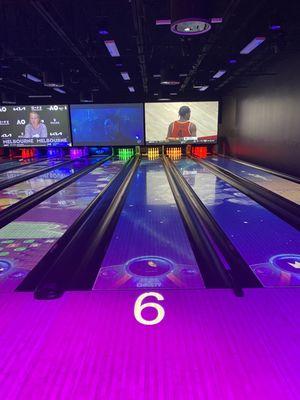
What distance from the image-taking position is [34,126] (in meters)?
11.8

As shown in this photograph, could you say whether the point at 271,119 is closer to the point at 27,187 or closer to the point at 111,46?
the point at 111,46

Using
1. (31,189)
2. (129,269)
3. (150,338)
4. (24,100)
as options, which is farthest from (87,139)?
(150,338)

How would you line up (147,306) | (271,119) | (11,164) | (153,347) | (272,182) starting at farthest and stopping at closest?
1. (11,164)
2. (271,119)
3. (272,182)
4. (147,306)
5. (153,347)

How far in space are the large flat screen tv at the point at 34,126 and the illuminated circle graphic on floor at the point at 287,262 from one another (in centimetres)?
1059

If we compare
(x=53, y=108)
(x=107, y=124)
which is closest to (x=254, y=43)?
(x=107, y=124)

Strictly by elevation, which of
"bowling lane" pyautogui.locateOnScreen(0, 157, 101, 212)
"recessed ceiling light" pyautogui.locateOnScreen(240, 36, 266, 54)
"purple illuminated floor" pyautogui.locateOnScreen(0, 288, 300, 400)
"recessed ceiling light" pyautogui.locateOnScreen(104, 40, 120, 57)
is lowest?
"purple illuminated floor" pyautogui.locateOnScreen(0, 288, 300, 400)

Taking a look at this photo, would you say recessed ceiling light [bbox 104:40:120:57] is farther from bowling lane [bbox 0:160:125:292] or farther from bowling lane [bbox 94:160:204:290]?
bowling lane [bbox 94:160:204:290]

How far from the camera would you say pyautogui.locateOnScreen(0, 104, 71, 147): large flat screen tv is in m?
11.6

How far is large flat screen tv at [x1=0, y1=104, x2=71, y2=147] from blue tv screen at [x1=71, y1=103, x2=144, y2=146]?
0.42 metres

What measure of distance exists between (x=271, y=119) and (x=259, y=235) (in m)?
5.38

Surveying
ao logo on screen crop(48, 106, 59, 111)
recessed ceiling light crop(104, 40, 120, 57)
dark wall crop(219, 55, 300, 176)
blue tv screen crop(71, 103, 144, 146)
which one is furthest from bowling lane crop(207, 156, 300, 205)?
ao logo on screen crop(48, 106, 59, 111)

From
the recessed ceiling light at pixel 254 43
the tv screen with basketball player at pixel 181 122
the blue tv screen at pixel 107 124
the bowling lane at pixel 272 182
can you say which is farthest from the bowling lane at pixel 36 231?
the tv screen with basketball player at pixel 181 122

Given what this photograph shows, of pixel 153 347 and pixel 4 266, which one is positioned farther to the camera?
pixel 4 266

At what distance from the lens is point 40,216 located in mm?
3965
